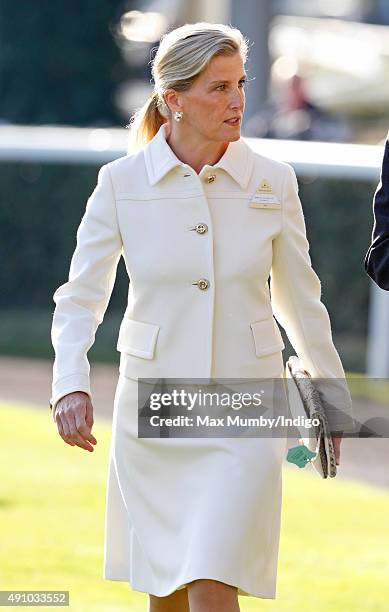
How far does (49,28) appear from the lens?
2580 cm

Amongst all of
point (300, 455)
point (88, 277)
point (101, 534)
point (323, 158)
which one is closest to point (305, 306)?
point (300, 455)

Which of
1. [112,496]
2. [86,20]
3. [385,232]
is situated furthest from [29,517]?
[86,20]

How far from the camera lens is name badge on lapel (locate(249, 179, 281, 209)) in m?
4.27

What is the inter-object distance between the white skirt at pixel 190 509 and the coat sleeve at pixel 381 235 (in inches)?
22.3

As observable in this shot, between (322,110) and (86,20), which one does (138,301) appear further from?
(86,20)

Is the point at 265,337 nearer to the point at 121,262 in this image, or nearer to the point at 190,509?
the point at 190,509

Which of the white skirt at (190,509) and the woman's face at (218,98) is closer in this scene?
the white skirt at (190,509)

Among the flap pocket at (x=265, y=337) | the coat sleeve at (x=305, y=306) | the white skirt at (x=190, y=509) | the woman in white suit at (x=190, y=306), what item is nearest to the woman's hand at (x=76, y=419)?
the woman in white suit at (x=190, y=306)

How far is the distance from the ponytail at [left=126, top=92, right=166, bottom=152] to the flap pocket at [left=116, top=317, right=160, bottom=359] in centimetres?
57

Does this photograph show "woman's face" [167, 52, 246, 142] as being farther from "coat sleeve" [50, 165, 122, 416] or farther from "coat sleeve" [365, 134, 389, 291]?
"coat sleeve" [365, 134, 389, 291]

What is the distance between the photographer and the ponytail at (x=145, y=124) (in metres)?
4.50

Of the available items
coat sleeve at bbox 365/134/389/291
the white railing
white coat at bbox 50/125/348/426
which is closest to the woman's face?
white coat at bbox 50/125/348/426

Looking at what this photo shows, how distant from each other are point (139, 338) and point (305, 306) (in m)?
0.46

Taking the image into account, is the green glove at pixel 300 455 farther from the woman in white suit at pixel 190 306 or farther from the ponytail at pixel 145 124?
the ponytail at pixel 145 124
